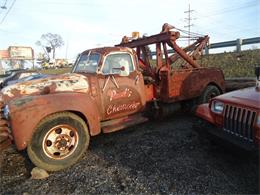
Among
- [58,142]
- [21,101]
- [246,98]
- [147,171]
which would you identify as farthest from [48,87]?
[246,98]

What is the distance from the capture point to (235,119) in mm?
3160

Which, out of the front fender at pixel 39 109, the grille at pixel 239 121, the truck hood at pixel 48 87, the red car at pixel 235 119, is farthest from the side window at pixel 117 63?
the grille at pixel 239 121

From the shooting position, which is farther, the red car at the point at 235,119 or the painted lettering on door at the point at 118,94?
the painted lettering on door at the point at 118,94

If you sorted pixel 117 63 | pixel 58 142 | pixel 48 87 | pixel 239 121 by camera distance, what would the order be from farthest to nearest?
pixel 117 63
pixel 48 87
pixel 58 142
pixel 239 121

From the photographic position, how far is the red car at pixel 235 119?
288 centimetres

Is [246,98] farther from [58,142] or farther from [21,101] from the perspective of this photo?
[21,101]

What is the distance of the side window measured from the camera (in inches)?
192

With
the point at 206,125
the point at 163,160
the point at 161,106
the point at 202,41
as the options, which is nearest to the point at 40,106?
the point at 163,160

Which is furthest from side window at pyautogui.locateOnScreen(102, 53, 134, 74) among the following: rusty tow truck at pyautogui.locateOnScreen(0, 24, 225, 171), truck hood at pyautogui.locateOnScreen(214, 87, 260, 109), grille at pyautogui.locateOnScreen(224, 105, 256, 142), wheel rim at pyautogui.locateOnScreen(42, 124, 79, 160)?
grille at pyautogui.locateOnScreen(224, 105, 256, 142)

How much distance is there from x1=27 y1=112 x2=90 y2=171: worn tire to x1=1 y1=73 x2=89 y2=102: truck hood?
51 centimetres

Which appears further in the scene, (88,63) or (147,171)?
(88,63)

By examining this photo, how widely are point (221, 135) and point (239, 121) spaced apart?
0.39 metres

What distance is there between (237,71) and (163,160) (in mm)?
8775

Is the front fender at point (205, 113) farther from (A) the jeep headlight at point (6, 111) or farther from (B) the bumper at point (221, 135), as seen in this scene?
(A) the jeep headlight at point (6, 111)
